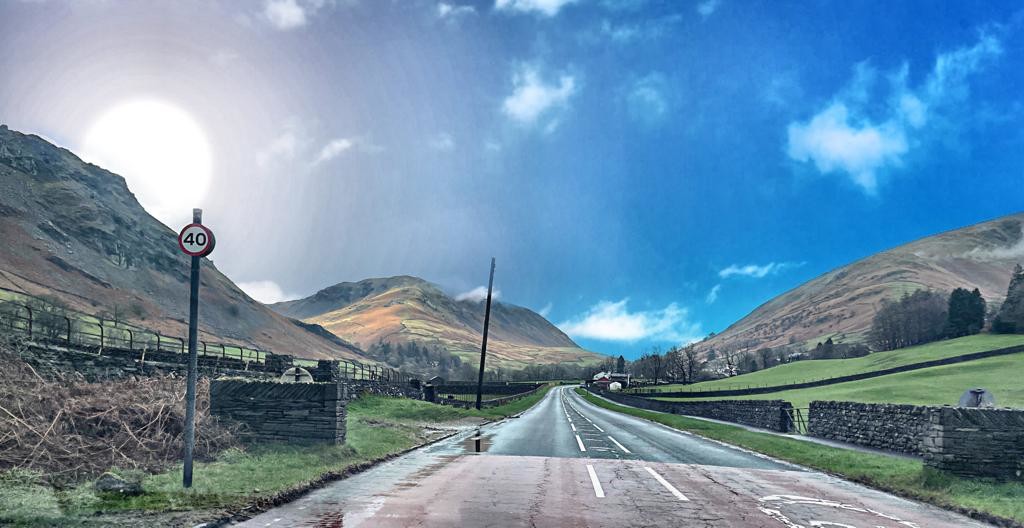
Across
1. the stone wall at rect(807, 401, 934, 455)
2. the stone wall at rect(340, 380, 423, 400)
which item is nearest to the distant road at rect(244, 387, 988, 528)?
the stone wall at rect(807, 401, 934, 455)

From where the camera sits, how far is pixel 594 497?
12.2 m

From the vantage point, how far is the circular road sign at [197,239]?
37.0 ft

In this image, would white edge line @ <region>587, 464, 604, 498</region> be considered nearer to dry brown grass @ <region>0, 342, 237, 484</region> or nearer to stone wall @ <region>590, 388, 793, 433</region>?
dry brown grass @ <region>0, 342, 237, 484</region>

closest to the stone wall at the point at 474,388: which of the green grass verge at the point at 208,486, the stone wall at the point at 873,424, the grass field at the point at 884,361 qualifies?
the grass field at the point at 884,361

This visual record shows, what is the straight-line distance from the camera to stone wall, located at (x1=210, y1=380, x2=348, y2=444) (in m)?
16.5

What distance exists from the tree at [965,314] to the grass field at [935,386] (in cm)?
5109

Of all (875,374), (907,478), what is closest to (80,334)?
(907,478)

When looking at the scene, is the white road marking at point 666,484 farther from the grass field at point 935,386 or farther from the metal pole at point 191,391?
the grass field at point 935,386

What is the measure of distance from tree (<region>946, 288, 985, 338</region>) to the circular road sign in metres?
146

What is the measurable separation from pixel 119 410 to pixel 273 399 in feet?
11.4

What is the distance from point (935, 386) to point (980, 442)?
2405 inches

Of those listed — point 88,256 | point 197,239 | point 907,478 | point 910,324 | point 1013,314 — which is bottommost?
point 907,478

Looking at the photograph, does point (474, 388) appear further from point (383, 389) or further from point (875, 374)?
point (383, 389)

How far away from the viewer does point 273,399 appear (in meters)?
16.6
